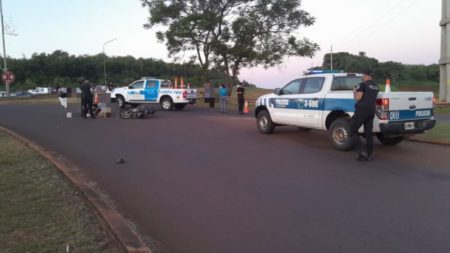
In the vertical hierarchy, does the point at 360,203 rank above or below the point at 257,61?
below

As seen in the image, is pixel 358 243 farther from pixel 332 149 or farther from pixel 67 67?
pixel 67 67

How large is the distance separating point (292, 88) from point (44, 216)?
8987 mm

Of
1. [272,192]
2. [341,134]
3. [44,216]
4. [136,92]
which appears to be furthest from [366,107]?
[136,92]

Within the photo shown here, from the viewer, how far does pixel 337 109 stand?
11.3m

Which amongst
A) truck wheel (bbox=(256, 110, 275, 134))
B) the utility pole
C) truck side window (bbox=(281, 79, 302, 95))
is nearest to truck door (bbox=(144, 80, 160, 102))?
truck wheel (bbox=(256, 110, 275, 134))

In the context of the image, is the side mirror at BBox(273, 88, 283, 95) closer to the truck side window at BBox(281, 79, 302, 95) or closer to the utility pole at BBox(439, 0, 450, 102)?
the truck side window at BBox(281, 79, 302, 95)

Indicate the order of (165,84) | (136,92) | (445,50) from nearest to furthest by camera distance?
(136,92)
(165,84)
(445,50)

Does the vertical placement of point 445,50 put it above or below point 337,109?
above

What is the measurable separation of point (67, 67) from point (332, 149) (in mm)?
102838

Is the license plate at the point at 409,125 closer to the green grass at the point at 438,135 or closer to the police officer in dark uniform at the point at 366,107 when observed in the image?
the police officer in dark uniform at the point at 366,107

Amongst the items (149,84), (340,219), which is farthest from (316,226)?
(149,84)

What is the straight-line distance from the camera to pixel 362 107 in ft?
31.6

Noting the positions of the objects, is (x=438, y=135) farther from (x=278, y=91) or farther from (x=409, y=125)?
(x=278, y=91)

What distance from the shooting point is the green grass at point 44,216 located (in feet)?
14.9
